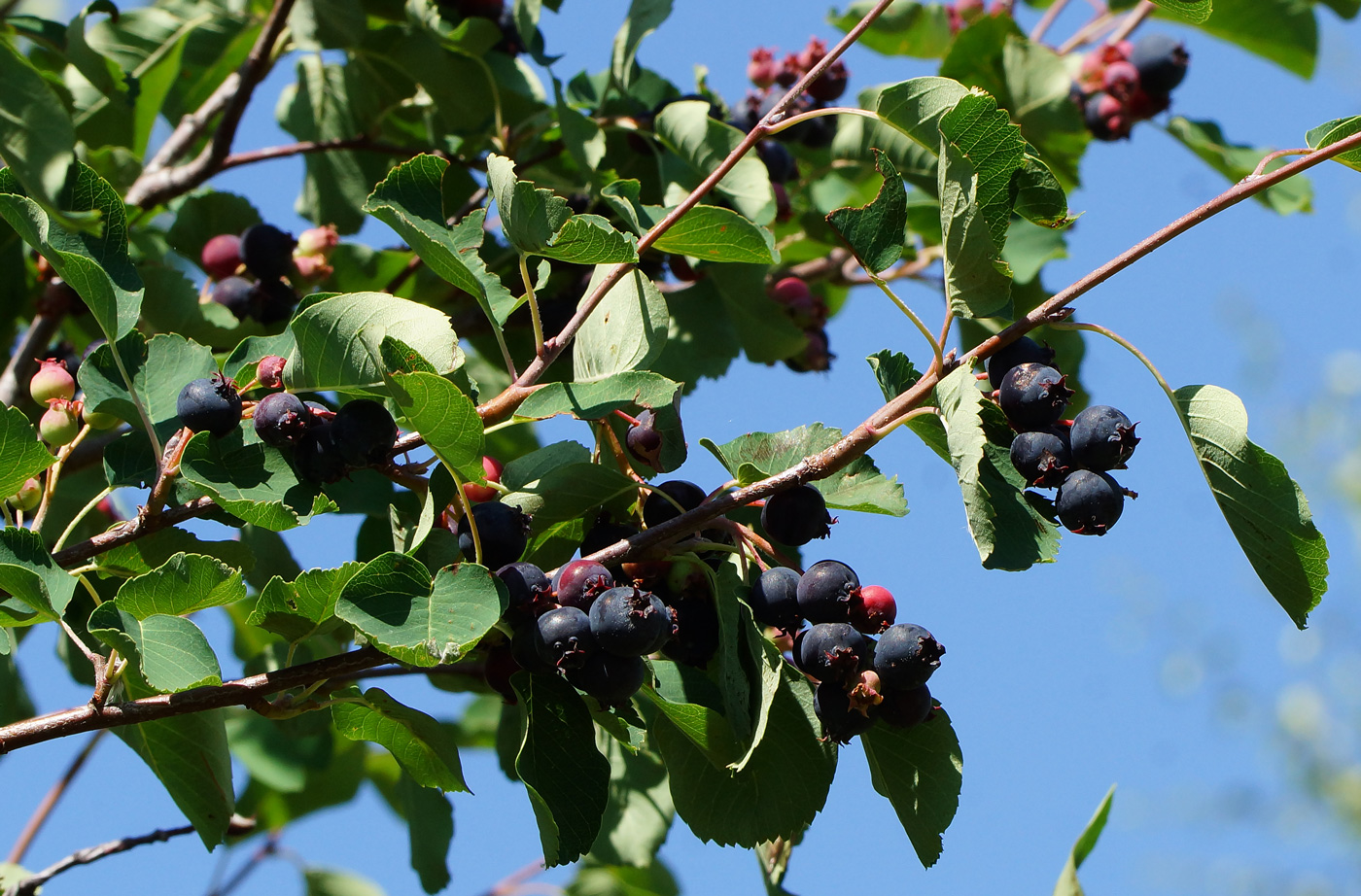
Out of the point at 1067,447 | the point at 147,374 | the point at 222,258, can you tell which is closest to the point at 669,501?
the point at 1067,447

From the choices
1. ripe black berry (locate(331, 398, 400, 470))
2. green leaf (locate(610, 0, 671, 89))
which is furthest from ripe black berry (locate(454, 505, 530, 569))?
green leaf (locate(610, 0, 671, 89))

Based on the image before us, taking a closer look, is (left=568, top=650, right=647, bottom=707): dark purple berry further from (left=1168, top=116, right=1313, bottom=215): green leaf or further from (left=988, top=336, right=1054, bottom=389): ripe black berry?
(left=1168, top=116, right=1313, bottom=215): green leaf

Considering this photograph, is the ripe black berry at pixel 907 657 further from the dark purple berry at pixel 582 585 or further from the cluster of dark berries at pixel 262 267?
the cluster of dark berries at pixel 262 267

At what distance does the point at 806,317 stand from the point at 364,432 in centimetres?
131

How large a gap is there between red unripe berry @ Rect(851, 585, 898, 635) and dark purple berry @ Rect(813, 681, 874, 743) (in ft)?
0.27

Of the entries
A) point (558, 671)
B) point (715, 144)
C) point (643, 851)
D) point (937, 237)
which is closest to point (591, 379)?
point (558, 671)

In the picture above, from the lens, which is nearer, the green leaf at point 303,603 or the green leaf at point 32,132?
the green leaf at point 303,603

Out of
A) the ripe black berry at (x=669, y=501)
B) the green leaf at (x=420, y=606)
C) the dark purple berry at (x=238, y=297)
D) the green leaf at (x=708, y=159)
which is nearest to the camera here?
the green leaf at (x=420, y=606)

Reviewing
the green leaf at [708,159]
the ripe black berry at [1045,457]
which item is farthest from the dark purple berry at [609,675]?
the green leaf at [708,159]

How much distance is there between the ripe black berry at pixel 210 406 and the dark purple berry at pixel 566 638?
1.41 ft

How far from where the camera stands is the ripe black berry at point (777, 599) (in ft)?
4.51

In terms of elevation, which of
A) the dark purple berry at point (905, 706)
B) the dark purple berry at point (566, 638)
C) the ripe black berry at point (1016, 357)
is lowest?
the dark purple berry at point (566, 638)

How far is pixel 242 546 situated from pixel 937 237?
167 cm

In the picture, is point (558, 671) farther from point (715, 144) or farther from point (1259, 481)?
point (715, 144)
